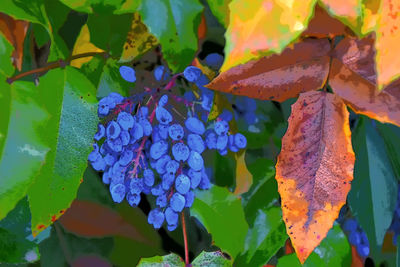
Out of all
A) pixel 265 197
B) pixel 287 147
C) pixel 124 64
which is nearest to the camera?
pixel 287 147

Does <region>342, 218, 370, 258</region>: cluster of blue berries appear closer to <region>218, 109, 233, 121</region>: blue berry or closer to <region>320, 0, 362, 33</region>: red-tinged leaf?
<region>218, 109, 233, 121</region>: blue berry

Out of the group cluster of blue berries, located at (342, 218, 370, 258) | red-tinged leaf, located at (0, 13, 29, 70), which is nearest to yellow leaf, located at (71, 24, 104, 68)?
red-tinged leaf, located at (0, 13, 29, 70)

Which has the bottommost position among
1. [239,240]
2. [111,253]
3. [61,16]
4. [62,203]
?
[111,253]

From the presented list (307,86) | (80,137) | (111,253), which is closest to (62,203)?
(80,137)

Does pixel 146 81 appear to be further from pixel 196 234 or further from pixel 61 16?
pixel 196 234

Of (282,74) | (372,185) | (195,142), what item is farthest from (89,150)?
(372,185)

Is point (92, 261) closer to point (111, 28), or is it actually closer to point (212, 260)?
point (212, 260)

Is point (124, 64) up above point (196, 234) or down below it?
above
